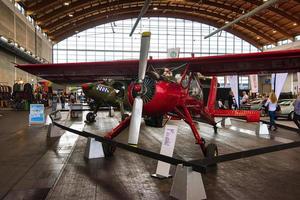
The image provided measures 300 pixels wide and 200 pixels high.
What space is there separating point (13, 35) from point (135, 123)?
77.4ft

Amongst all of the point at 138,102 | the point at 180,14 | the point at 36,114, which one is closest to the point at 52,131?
the point at 36,114

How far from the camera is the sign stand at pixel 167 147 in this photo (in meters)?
5.09

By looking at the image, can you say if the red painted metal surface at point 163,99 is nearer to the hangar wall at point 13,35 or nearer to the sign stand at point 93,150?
the sign stand at point 93,150

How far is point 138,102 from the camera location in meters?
5.84

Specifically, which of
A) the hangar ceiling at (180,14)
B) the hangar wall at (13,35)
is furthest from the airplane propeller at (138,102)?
Answer: the hangar ceiling at (180,14)

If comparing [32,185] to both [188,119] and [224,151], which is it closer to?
[188,119]

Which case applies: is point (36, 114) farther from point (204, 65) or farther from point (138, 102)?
point (138, 102)

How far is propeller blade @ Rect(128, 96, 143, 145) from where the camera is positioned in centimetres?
565

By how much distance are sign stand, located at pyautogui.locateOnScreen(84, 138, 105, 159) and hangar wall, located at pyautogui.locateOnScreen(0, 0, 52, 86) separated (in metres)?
16.8

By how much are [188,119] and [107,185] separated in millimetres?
3004

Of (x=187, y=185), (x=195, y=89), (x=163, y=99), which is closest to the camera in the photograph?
(x=187, y=185)

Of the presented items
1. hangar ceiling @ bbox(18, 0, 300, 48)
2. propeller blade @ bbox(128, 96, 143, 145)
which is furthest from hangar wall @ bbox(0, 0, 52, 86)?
propeller blade @ bbox(128, 96, 143, 145)

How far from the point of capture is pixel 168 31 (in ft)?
152

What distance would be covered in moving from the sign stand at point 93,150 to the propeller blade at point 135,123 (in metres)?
1.44
